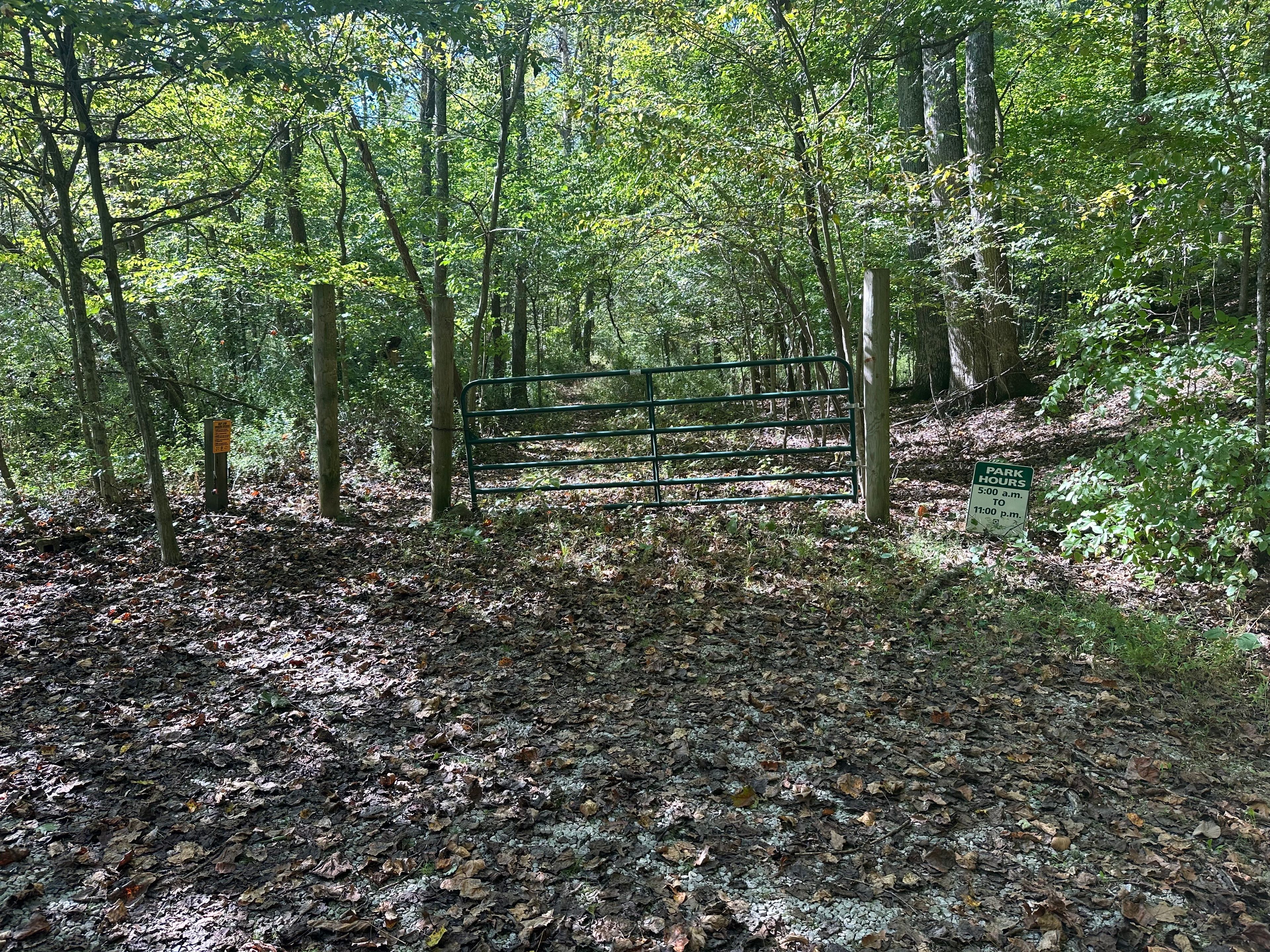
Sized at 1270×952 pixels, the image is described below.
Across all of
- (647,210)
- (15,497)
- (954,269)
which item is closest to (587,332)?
(954,269)

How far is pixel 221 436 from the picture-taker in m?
6.84

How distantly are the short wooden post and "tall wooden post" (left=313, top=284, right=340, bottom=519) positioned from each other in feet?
15.3

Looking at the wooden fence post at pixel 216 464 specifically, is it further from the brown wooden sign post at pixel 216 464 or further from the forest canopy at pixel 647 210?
the forest canopy at pixel 647 210

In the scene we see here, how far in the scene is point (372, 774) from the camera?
3.26 m

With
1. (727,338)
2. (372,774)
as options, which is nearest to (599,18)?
(372,774)

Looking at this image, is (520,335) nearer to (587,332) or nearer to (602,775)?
(587,332)

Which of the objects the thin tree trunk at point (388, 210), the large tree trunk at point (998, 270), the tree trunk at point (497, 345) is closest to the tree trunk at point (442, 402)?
the thin tree trunk at point (388, 210)

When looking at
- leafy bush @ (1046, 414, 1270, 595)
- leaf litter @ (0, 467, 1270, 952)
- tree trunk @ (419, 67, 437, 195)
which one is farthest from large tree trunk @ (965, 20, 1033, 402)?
tree trunk @ (419, 67, 437, 195)

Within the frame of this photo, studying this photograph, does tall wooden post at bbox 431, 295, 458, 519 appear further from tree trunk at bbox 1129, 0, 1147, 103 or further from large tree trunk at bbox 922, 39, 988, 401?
tree trunk at bbox 1129, 0, 1147, 103

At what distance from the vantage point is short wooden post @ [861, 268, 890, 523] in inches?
243

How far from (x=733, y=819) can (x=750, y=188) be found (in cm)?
632

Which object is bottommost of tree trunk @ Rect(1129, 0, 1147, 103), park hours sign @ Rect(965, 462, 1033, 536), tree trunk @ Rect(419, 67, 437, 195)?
park hours sign @ Rect(965, 462, 1033, 536)

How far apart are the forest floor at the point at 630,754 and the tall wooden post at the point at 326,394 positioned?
44.4 inches

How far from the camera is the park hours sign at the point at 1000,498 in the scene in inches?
219
